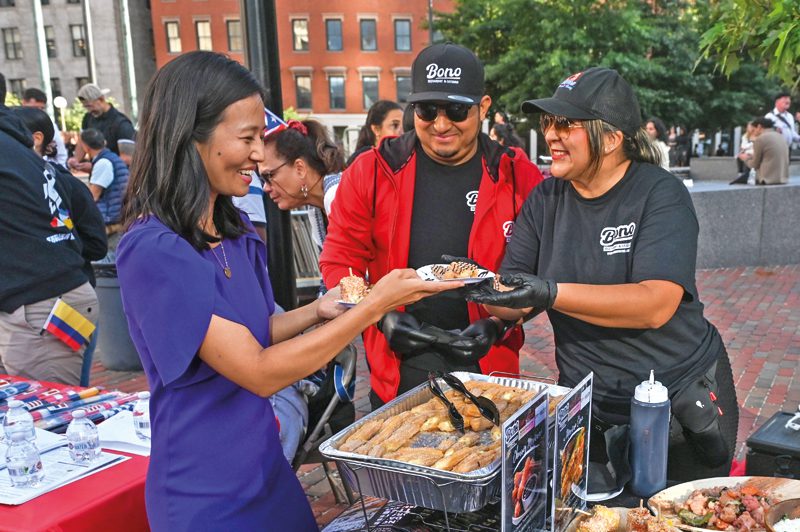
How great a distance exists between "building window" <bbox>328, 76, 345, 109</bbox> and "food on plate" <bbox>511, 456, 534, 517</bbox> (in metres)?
48.5

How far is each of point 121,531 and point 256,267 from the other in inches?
46.5

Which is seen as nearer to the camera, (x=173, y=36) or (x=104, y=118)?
(x=104, y=118)

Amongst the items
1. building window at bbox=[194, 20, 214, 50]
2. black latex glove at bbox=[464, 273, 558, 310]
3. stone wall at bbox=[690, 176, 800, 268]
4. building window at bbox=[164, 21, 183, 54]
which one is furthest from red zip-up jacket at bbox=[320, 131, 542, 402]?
building window at bbox=[164, 21, 183, 54]

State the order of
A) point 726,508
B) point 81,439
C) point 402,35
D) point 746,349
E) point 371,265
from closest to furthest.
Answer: point 726,508
point 81,439
point 371,265
point 746,349
point 402,35

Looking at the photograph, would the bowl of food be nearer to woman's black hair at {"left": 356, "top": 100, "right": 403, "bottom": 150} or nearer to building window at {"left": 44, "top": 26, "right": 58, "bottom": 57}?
woman's black hair at {"left": 356, "top": 100, "right": 403, "bottom": 150}

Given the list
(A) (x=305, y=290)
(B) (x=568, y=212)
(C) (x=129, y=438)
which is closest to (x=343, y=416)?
(C) (x=129, y=438)

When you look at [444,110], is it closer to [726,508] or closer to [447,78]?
[447,78]

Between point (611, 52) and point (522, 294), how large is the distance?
21157 mm

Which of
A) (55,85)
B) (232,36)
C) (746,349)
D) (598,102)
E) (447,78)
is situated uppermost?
(232,36)

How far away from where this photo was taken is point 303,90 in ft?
158

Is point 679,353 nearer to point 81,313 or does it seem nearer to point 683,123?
point 81,313

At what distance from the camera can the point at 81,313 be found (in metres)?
3.93

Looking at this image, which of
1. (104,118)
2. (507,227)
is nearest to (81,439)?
(507,227)

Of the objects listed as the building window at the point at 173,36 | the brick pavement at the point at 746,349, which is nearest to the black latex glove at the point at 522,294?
the brick pavement at the point at 746,349
